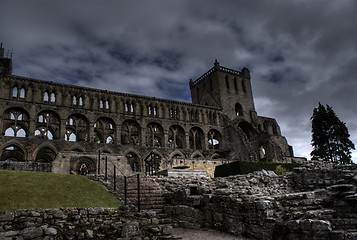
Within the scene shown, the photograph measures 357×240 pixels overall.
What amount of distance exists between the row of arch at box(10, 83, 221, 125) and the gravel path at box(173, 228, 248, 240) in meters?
32.5

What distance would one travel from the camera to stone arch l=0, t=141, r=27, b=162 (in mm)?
33844

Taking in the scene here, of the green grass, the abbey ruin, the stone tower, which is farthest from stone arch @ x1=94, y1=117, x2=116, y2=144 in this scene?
the green grass

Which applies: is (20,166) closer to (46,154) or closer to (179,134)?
(46,154)

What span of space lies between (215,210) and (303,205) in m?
3.73

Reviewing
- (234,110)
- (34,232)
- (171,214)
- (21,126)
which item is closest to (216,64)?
(234,110)

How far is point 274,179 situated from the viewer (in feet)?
63.3

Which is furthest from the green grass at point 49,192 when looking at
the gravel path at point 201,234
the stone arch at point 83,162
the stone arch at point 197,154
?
the stone arch at point 197,154

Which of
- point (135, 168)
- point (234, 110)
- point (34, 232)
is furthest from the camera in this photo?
point (234, 110)

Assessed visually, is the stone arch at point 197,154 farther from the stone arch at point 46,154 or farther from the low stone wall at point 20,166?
the low stone wall at point 20,166

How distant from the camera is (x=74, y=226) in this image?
8.80 m

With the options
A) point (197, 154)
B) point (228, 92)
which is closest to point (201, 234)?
point (197, 154)

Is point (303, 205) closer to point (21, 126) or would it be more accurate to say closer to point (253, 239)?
point (253, 239)

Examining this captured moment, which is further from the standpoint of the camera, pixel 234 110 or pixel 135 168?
pixel 234 110

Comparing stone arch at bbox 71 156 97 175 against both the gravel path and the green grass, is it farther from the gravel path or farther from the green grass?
the gravel path
